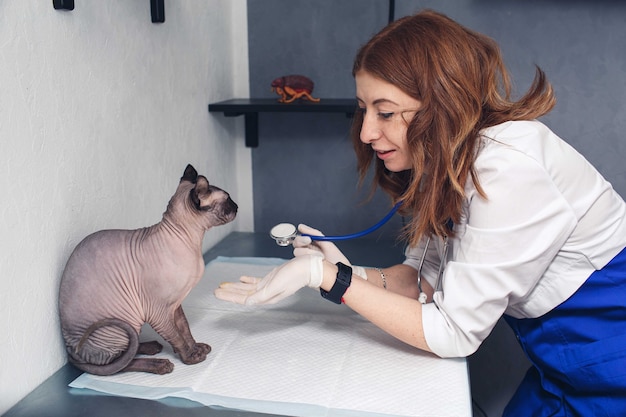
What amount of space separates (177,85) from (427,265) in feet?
2.39

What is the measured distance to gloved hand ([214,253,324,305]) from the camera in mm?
1095

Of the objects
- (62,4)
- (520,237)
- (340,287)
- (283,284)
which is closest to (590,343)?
(520,237)

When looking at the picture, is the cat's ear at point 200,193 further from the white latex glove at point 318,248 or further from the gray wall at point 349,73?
the gray wall at point 349,73

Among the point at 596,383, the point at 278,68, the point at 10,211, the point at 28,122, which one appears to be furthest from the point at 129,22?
the point at 596,383

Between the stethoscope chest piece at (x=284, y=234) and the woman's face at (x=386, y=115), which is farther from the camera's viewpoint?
the stethoscope chest piece at (x=284, y=234)

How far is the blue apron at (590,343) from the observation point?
108cm

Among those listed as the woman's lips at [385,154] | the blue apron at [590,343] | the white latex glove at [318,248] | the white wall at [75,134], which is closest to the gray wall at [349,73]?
the white wall at [75,134]

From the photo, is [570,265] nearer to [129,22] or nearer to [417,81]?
[417,81]

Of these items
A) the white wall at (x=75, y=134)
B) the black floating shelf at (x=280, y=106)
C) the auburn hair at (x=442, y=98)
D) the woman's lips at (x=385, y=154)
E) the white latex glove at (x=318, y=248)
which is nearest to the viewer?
the white wall at (x=75, y=134)

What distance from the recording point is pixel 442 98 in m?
1.05

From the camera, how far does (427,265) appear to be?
1.33 m

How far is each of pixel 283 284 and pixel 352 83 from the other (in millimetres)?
886

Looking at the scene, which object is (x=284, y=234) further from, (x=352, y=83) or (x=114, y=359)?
(x=352, y=83)

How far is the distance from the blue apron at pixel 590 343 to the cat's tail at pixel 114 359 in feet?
2.39
